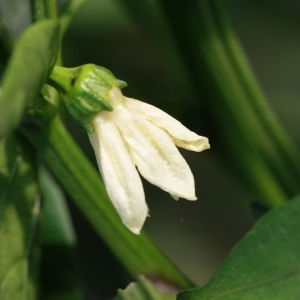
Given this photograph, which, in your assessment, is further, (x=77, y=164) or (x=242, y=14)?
(x=242, y=14)

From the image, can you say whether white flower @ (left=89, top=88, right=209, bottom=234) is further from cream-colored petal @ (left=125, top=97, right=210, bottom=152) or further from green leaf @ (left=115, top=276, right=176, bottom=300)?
green leaf @ (left=115, top=276, right=176, bottom=300)

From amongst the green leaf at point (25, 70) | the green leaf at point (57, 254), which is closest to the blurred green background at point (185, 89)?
the green leaf at point (57, 254)

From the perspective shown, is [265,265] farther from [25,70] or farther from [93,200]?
[25,70]

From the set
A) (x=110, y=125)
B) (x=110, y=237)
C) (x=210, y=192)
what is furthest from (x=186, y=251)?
(x=110, y=125)

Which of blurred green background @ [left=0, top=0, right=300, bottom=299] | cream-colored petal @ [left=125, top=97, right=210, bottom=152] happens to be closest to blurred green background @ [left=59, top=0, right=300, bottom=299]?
blurred green background @ [left=0, top=0, right=300, bottom=299]

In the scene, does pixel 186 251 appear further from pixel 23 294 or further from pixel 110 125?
pixel 110 125
